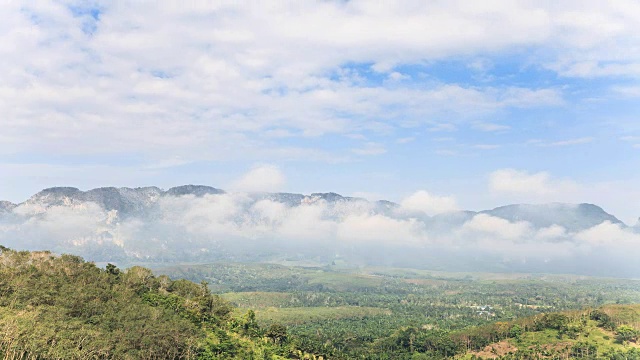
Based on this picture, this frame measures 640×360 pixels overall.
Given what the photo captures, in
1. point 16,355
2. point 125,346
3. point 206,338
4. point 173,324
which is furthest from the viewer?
point 206,338

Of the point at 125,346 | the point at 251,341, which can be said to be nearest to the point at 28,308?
the point at 125,346

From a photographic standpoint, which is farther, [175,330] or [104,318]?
[175,330]

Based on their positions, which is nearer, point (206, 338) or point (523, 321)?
point (206, 338)

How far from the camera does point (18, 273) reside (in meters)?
71.2

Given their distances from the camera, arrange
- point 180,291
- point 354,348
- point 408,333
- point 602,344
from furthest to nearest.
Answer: point 408,333 → point 354,348 → point 602,344 → point 180,291

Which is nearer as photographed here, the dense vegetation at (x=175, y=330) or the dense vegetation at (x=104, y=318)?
the dense vegetation at (x=104, y=318)

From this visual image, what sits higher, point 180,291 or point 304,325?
point 180,291

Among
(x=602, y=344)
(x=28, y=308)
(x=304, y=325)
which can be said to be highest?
(x=28, y=308)

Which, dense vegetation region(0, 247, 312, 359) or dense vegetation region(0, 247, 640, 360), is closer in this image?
dense vegetation region(0, 247, 312, 359)

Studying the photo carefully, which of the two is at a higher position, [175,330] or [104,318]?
[104,318]

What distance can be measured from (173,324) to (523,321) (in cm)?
10733

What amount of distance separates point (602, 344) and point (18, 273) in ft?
410

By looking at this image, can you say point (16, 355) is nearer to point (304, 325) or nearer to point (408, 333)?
point (408, 333)

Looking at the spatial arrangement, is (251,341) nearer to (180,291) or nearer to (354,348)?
(180,291)
